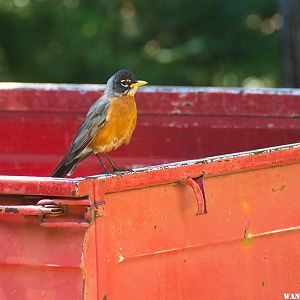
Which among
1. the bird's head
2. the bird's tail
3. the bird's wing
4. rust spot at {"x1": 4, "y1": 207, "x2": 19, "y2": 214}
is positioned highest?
the bird's head

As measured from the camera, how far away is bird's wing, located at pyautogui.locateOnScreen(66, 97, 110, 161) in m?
4.88

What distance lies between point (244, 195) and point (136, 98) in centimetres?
199

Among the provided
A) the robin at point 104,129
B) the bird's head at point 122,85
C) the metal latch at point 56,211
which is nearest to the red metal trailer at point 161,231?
the metal latch at point 56,211

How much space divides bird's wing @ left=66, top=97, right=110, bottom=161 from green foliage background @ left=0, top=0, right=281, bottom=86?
5.00 meters

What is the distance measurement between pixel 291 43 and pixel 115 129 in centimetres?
316

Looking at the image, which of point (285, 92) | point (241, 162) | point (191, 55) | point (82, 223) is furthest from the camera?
point (191, 55)

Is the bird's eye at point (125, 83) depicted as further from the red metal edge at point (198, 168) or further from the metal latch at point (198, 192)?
the metal latch at point (198, 192)

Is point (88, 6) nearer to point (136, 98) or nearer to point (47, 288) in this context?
point (136, 98)

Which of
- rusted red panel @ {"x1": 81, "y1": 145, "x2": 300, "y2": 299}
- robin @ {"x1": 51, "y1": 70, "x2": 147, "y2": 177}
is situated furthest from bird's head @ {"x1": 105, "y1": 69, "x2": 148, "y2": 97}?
rusted red panel @ {"x1": 81, "y1": 145, "x2": 300, "y2": 299}

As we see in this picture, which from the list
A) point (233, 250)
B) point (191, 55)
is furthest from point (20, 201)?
point (191, 55)

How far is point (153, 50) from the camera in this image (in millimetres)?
10922

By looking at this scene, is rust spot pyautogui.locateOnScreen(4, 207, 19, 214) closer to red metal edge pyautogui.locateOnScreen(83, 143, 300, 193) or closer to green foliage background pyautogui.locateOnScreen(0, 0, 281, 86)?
red metal edge pyautogui.locateOnScreen(83, 143, 300, 193)

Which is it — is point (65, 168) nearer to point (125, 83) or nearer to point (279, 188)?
point (125, 83)

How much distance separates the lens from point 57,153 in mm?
5656
